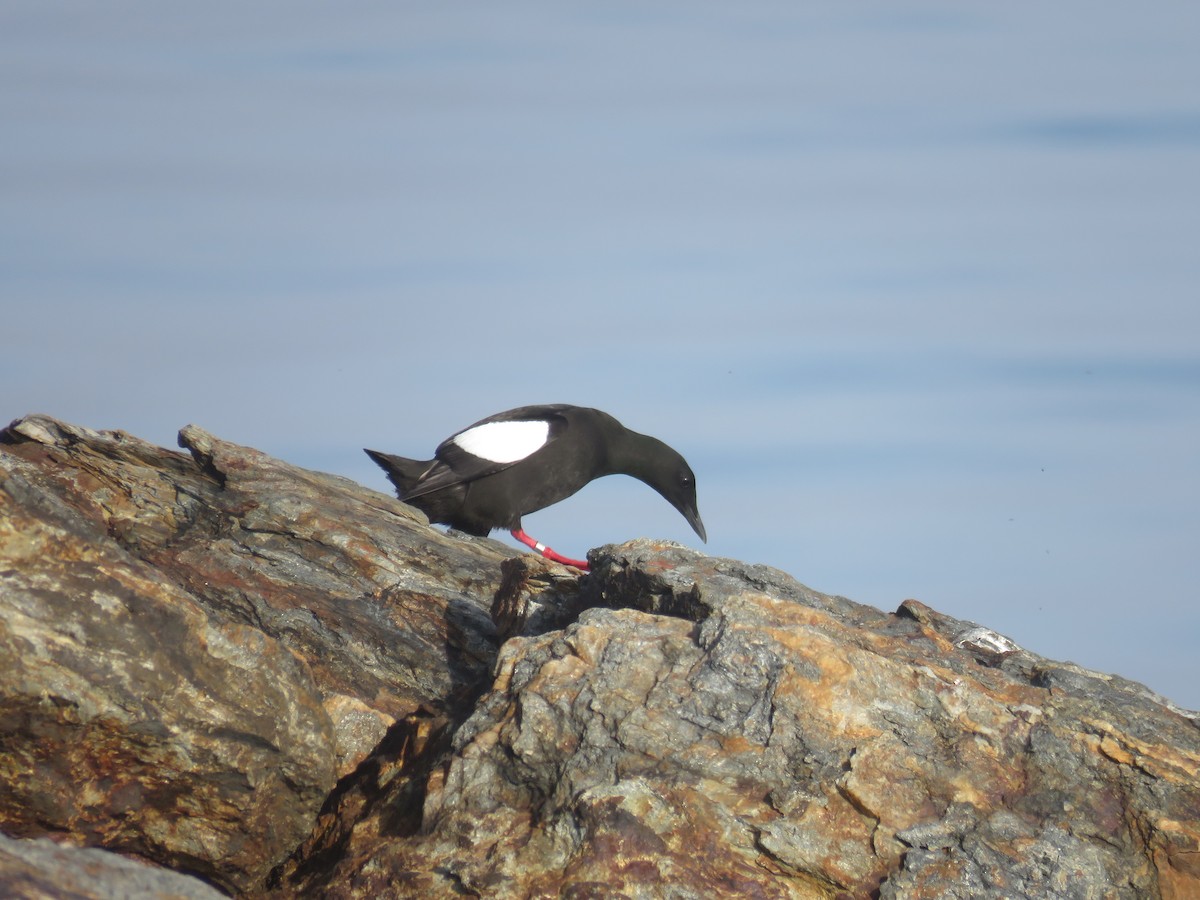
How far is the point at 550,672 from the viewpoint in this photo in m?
4.97

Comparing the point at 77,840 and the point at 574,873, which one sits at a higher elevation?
the point at 574,873

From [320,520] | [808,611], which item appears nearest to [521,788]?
[808,611]

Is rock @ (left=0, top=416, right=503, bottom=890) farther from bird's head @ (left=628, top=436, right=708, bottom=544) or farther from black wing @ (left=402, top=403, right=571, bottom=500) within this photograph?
bird's head @ (left=628, top=436, right=708, bottom=544)

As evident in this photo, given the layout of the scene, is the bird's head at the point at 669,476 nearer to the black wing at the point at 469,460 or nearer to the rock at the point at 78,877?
the black wing at the point at 469,460

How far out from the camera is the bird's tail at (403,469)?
36.6 ft

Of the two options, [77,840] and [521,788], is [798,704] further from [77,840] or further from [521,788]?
[77,840]

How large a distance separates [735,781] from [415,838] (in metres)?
1.18

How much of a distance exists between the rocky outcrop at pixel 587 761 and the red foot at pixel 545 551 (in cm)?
219

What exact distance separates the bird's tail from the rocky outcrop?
5536 mm

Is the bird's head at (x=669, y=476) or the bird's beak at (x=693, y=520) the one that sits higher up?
the bird's head at (x=669, y=476)

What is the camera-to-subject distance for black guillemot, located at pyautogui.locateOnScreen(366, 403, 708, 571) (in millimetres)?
10922

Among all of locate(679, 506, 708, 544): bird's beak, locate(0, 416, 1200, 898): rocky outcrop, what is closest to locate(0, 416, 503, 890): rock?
locate(0, 416, 1200, 898): rocky outcrop

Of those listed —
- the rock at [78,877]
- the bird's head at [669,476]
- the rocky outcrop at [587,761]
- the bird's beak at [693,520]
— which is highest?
the bird's head at [669,476]

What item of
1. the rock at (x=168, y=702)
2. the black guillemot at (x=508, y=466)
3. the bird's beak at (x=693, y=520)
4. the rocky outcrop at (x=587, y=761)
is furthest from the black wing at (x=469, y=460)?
the rocky outcrop at (x=587, y=761)
